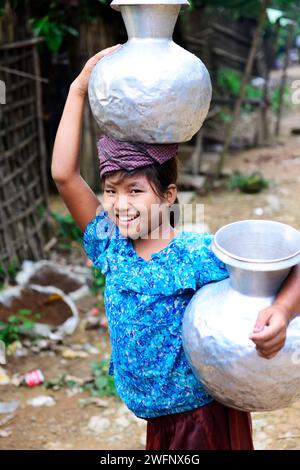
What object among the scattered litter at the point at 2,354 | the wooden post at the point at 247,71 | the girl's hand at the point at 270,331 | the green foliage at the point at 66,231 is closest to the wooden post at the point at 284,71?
the wooden post at the point at 247,71

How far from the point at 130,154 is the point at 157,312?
43cm

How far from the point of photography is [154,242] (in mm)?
1792

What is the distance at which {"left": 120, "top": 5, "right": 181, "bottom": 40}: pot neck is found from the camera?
1561 millimetres

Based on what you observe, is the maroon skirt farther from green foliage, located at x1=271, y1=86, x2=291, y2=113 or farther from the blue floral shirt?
green foliage, located at x1=271, y1=86, x2=291, y2=113

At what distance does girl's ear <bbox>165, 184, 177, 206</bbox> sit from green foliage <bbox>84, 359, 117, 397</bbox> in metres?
2.07

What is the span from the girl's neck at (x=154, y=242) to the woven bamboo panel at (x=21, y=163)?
9.19 ft

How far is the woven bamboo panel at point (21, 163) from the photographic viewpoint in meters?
4.64

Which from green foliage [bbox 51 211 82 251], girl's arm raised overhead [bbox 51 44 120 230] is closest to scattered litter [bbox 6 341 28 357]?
green foliage [bbox 51 211 82 251]

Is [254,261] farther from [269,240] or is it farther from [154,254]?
[154,254]

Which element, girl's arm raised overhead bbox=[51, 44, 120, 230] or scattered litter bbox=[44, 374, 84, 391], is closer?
girl's arm raised overhead bbox=[51, 44, 120, 230]

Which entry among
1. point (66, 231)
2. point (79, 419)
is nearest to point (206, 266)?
point (79, 419)

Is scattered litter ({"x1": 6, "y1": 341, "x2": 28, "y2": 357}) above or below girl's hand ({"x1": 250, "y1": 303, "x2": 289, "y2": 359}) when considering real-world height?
below

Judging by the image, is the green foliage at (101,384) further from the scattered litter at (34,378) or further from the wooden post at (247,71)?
the wooden post at (247,71)

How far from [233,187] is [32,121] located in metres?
3.30
